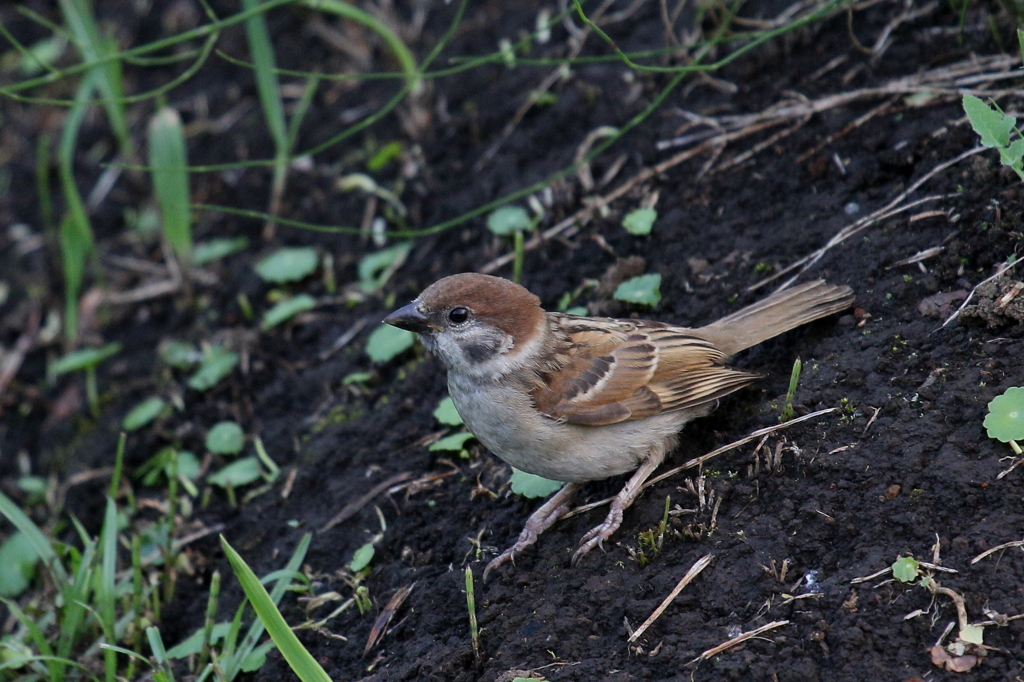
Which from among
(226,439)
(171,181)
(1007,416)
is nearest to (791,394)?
(1007,416)

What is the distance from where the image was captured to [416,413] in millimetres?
4898

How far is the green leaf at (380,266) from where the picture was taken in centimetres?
584

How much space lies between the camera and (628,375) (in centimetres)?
404

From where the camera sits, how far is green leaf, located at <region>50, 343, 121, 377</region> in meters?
6.39

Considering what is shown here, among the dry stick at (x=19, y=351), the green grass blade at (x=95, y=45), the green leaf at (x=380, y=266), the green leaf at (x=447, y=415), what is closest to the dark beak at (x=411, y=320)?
the green leaf at (x=447, y=415)

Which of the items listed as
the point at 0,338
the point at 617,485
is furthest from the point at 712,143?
the point at 0,338

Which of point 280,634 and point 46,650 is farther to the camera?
point 46,650

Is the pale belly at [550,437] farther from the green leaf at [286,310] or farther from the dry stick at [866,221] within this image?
the green leaf at [286,310]

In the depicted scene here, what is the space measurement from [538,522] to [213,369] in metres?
2.70

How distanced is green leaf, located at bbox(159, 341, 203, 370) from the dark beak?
96.7 inches

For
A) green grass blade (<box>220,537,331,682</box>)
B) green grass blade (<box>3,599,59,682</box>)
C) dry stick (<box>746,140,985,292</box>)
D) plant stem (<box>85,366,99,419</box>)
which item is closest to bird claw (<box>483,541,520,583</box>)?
green grass blade (<box>220,537,331,682</box>)

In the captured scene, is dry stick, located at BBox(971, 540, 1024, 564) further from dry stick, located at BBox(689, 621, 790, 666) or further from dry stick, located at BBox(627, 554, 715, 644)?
dry stick, located at BBox(627, 554, 715, 644)

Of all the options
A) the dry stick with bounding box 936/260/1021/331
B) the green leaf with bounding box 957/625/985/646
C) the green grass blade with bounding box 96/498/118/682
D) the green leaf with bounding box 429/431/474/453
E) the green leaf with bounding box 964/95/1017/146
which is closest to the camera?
the green leaf with bounding box 957/625/985/646

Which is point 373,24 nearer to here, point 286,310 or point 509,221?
point 509,221
